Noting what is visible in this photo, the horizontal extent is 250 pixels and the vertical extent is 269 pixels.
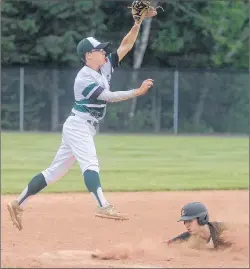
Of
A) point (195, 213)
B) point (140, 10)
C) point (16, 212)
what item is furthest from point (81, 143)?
point (140, 10)

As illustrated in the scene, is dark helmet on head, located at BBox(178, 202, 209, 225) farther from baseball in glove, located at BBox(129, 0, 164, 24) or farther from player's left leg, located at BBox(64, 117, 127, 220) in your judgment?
baseball in glove, located at BBox(129, 0, 164, 24)

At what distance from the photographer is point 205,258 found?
7090 mm

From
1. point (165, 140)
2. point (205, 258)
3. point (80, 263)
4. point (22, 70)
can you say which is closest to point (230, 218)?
point (205, 258)

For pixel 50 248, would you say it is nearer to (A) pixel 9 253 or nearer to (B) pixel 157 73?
(A) pixel 9 253

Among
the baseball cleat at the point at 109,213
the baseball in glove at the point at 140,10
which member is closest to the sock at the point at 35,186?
the baseball cleat at the point at 109,213

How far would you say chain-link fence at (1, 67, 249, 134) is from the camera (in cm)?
2909

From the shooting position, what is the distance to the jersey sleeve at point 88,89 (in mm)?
7488

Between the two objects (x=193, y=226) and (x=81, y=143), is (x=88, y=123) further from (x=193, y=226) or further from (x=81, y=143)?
(x=193, y=226)

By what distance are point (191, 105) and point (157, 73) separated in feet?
5.48

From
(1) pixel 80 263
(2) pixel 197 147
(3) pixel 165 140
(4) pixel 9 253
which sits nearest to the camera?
(1) pixel 80 263

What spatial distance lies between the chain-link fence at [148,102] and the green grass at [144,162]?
5.35 feet

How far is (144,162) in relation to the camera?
61.0 ft

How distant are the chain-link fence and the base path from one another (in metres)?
16.7

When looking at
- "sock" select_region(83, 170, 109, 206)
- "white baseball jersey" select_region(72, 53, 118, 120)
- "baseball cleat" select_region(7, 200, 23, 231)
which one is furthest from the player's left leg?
"baseball cleat" select_region(7, 200, 23, 231)
